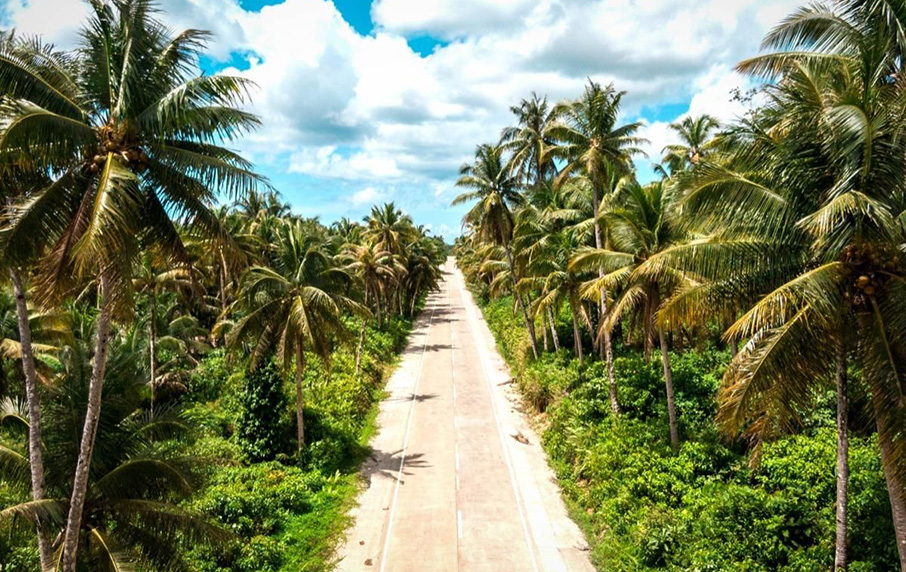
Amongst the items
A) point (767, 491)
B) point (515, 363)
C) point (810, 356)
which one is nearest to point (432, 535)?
point (767, 491)

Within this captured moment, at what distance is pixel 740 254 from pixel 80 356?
13.0 m

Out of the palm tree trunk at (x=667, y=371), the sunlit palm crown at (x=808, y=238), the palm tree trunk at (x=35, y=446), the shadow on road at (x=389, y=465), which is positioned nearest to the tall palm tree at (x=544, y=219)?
the palm tree trunk at (x=667, y=371)

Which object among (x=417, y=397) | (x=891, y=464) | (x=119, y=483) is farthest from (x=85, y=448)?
(x=417, y=397)

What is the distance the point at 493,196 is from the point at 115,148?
25.5 m

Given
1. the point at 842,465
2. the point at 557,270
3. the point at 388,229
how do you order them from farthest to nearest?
the point at 388,229 → the point at 557,270 → the point at 842,465

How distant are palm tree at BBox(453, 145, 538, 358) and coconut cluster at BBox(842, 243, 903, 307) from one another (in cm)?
2395

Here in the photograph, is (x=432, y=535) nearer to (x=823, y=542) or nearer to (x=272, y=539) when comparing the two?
(x=272, y=539)

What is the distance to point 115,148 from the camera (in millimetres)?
8102

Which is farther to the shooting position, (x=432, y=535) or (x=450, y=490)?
(x=450, y=490)

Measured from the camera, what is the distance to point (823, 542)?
11.4 metres

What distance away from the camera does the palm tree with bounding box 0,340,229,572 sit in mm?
9422

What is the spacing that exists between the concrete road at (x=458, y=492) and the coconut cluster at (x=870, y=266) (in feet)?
32.6

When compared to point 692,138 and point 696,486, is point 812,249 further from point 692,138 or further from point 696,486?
point 692,138

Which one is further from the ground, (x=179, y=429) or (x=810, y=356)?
(x=810, y=356)
